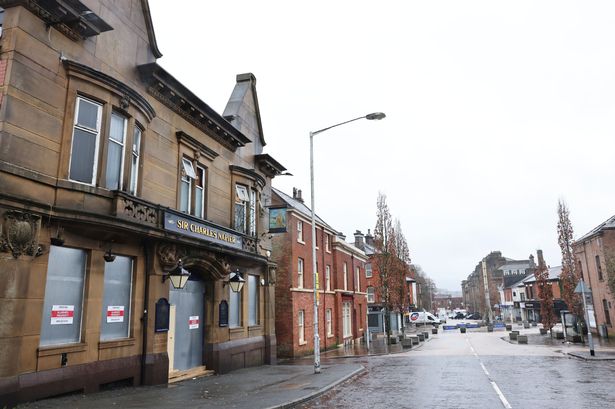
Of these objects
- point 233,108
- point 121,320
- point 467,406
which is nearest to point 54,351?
point 121,320

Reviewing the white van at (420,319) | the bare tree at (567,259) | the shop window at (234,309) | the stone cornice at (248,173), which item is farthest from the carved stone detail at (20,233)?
the white van at (420,319)

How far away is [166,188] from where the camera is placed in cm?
1463

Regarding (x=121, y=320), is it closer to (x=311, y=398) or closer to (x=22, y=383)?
(x=22, y=383)

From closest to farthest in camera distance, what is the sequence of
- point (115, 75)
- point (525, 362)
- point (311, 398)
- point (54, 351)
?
point (54, 351) → point (311, 398) → point (115, 75) → point (525, 362)

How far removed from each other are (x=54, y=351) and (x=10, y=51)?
21.8ft

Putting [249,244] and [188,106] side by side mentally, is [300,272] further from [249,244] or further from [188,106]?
[188,106]

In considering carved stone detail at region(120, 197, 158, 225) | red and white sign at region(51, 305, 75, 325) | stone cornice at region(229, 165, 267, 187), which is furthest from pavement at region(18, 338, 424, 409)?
stone cornice at region(229, 165, 267, 187)

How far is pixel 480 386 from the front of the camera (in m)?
13.4

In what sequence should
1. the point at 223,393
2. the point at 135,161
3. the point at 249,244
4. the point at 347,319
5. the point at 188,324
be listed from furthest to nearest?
1. the point at 347,319
2. the point at 249,244
3. the point at 188,324
4. the point at 135,161
5. the point at 223,393

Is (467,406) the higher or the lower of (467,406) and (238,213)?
the lower

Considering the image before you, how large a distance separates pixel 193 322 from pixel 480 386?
31.8ft

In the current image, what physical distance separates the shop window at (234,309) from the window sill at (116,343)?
5.96 metres

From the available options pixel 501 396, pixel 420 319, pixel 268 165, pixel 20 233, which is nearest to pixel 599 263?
pixel 268 165

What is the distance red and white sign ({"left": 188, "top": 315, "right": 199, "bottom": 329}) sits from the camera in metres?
15.8
